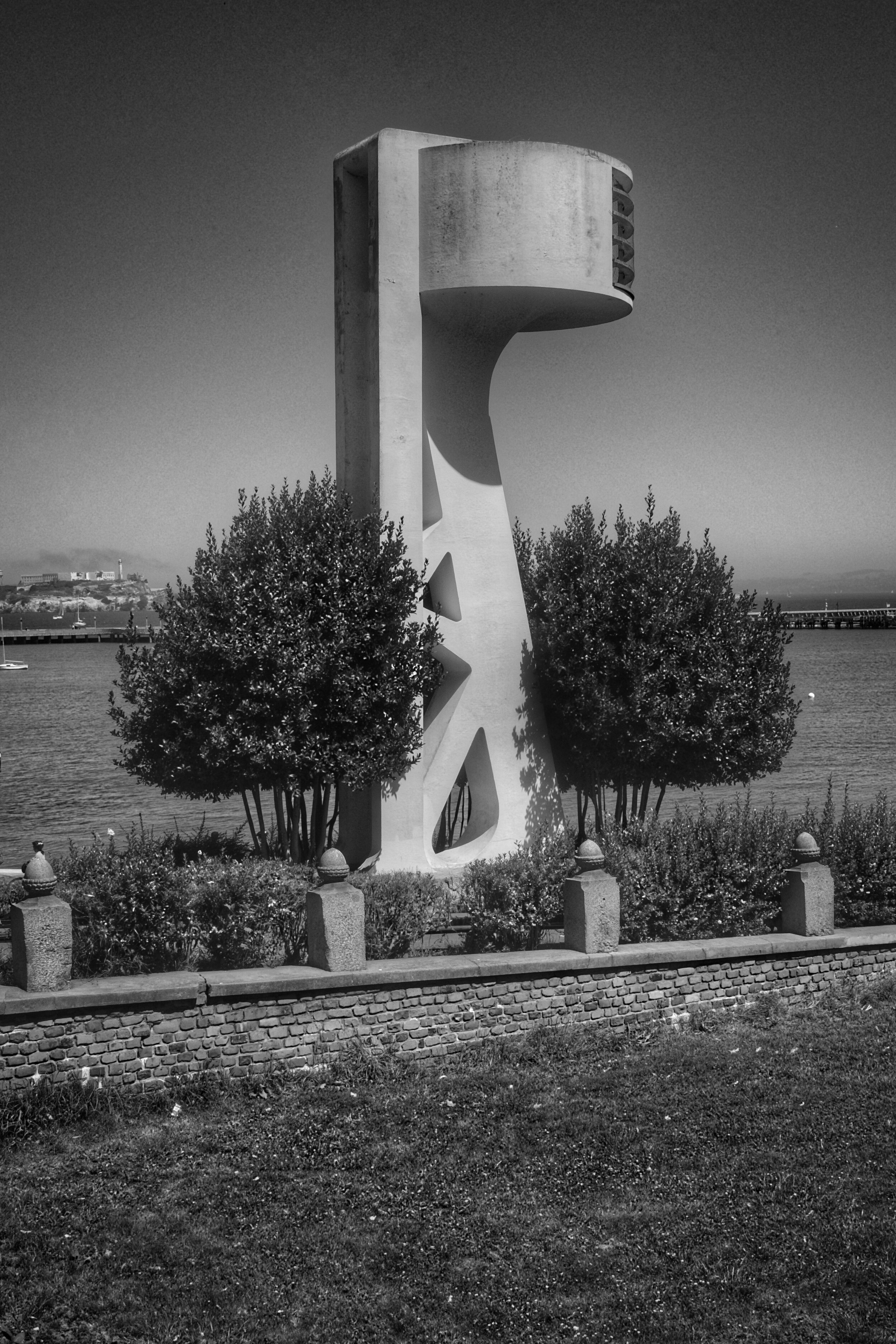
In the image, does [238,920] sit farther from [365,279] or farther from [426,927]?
[365,279]

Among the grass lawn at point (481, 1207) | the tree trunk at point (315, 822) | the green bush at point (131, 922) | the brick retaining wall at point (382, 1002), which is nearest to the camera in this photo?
the grass lawn at point (481, 1207)

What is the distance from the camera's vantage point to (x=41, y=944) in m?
11.3

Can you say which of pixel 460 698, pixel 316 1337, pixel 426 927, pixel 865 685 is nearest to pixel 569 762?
pixel 460 698

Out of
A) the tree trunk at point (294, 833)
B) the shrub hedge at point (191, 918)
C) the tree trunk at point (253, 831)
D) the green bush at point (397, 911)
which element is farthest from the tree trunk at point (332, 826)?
the shrub hedge at point (191, 918)

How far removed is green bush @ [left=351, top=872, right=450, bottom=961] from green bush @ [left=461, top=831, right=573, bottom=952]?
41 cm

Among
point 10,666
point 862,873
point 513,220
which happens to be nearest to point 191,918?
point 862,873

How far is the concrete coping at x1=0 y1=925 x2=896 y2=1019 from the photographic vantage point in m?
11.2

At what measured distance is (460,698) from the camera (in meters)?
20.2

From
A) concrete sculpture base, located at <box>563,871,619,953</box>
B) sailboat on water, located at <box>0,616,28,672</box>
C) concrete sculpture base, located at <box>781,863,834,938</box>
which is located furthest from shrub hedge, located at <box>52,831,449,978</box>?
sailboat on water, located at <box>0,616,28,672</box>

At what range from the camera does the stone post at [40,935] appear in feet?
36.8

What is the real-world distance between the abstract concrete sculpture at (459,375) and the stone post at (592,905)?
589 cm

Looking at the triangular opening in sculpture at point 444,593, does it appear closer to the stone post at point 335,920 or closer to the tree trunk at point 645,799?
the tree trunk at point 645,799

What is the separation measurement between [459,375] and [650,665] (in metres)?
5.62

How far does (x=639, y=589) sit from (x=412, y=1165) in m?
12.9
